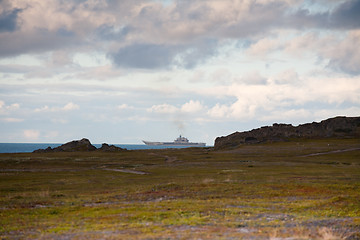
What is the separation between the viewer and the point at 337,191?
4419 centimetres

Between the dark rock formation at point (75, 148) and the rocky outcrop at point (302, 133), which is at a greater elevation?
the rocky outcrop at point (302, 133)

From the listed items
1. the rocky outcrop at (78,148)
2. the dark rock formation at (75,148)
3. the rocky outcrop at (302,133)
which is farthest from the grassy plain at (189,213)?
the dark rock formation at (75,148)

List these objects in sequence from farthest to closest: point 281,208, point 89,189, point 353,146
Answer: point 353,146
point 89,189
point 281,208

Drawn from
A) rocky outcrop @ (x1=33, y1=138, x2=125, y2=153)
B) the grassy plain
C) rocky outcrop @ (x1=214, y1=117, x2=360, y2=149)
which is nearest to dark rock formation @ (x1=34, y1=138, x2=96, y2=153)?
rocky outcrop @ (x1=33, y1=138, x2=125, y2=153)

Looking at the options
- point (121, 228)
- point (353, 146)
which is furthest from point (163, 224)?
point (353, 146)

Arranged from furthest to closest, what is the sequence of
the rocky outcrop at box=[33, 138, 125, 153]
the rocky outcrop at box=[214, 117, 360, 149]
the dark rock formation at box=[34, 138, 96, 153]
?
the dark rock formation at box=[34, 138, 96, 153]
the rocky outcrop at box=[33, 138, 125, 153]
the rocky outcrop at box=[214, 117, 360, 149]

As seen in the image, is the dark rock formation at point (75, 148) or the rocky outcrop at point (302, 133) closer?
the rocky outcrop at point (302, 133)

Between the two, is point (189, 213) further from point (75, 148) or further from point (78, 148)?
point (75, 148)

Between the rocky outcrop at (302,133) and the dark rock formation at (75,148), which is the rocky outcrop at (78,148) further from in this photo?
the rocky outcrop at (302,133)

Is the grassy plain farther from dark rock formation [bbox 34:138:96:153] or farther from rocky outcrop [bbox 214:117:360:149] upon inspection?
dark rock formation [bbox 34:138:96:153]

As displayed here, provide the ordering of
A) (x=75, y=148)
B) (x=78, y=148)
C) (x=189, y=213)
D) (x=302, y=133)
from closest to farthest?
(x=189, y=213) → (x=78, y=148) → (x=75, y=148) → (x=302, y=133)

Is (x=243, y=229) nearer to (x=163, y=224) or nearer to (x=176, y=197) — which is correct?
(x=163, y=224)

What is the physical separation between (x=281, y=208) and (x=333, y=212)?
4048 millimetres

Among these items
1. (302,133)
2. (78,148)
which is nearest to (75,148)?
(78,148)
